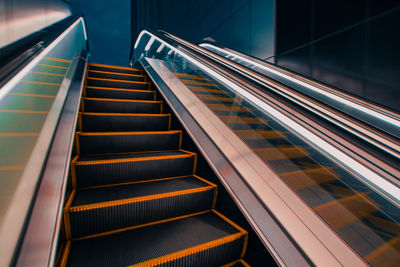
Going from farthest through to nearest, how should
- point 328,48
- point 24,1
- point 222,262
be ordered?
point 24,1 → point 328,48 → point 222,262

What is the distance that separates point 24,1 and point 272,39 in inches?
172

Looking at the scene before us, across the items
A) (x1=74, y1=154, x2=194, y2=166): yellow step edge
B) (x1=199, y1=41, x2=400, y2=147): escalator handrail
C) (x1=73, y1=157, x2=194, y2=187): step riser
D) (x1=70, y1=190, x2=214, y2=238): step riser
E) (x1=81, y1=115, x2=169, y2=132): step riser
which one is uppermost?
(x1=199, y1=41, x2=400, y2=147): escalator handrail

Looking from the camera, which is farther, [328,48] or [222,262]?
[328,48]

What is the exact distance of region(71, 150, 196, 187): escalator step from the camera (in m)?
1.64

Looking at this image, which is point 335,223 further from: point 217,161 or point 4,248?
point 4,248

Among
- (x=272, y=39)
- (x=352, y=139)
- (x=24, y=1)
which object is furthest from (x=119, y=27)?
(x=352, y=139)

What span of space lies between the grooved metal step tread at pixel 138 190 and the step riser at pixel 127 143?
442 millimetres

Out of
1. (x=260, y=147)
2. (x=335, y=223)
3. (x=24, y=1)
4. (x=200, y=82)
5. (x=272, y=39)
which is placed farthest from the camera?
(x=272, y=39)

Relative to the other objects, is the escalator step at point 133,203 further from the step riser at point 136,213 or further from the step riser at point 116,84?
the step riser at point 116,84

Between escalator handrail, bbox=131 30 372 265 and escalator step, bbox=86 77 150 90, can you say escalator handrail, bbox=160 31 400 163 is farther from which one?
escalator step, bbox=86 77 150 90

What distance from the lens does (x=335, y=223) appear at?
1124 millimetres

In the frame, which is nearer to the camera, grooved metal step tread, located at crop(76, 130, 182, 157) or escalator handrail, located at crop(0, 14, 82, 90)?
escalator handrail, located at crop(0, 14, 82, 90)

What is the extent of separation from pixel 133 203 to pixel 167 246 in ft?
1.25

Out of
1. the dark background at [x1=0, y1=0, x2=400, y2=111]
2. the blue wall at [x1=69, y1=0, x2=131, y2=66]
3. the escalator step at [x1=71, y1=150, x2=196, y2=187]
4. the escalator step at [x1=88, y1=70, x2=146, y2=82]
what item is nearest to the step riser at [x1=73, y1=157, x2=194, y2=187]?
the escalator step at [x1=71, y1=150, x2=196, y2=187]
